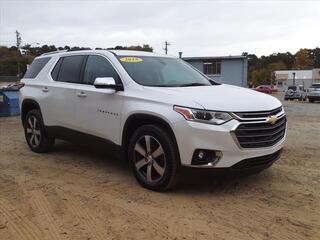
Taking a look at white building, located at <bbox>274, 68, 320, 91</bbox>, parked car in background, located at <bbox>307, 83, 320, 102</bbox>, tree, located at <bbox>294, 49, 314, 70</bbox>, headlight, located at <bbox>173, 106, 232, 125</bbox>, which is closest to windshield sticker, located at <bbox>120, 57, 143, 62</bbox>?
headlight, located at <bbox>173, 106, 232, 125</bbox>

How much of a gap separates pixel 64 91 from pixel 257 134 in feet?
10.5

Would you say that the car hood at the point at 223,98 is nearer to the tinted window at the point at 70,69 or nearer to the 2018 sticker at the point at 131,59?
the 2018 sticker at the point at 131,59

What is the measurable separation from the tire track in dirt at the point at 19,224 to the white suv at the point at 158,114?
1.53 metres

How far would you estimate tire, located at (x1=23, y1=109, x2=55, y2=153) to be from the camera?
7301mm

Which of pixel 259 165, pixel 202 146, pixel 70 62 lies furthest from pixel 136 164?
pixel 70 62

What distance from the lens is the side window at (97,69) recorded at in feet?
19.2

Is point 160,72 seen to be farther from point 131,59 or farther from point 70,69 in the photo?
point 70,69

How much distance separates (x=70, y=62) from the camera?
22.2ft

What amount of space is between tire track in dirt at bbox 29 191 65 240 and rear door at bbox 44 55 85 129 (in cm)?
167

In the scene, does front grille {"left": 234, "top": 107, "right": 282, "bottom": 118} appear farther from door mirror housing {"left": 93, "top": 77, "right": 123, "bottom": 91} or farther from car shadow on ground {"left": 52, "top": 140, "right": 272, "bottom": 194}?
door mirror housing {"left": 93, "top": 77, "right": 123, "bottom": 91}

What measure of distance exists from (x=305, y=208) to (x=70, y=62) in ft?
13.9

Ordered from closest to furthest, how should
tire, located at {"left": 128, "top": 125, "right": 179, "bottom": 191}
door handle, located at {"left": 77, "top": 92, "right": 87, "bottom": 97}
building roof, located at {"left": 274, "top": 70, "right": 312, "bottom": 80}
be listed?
tire, located at {"left": 128, "top": 125, "right": 179, "bottom": 191}, door handle, located at {"left": 77, "top": 92, "right": 87, "bottom": 97}, building roof, located at {"left": 274, "top": 70, "right": 312, "bottom": 80}

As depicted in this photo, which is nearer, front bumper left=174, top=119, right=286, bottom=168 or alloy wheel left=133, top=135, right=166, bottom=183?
front bumper left=174, top=119, right=286, bottom=168

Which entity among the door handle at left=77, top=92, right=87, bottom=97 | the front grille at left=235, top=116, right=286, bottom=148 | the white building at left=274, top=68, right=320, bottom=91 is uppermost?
the door handle at left=77, top=92, right=87, bottom=97
